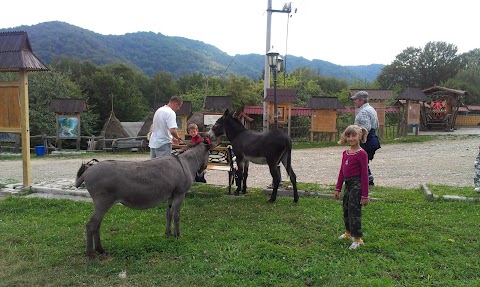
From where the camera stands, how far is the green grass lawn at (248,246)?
424 cm

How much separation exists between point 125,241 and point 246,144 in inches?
147

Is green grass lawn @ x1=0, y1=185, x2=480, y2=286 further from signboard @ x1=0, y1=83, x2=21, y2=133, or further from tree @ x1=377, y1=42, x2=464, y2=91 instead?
tree @ x1=377, y1=42, x2=464, y2=91

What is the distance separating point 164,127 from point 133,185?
2511mm

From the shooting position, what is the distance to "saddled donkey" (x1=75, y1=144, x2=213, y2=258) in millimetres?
4734

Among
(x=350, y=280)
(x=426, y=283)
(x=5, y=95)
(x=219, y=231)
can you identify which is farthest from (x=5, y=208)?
(x=426, y=283)

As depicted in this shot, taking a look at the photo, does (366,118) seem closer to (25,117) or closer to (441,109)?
(25,117)

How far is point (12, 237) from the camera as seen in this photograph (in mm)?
5547

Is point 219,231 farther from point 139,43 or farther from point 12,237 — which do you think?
point 139,43

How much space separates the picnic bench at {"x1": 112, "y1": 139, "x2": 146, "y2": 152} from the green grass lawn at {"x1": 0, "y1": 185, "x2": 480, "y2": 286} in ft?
51.8

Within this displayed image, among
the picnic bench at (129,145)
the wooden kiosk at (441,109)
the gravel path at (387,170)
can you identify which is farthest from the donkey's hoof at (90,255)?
the wooden kiosk at (441,109)

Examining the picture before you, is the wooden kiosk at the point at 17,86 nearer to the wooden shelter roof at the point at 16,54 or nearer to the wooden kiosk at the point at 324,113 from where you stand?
the wooden shelter roof at the point at 16,54

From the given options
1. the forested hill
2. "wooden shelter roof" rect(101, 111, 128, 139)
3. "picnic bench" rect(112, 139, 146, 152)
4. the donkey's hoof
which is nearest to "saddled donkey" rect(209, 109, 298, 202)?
the donkey's hoof

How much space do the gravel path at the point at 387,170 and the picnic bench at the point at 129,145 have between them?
7878 millimetres

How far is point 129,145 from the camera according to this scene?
23.1 m
